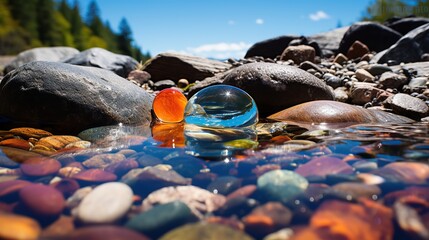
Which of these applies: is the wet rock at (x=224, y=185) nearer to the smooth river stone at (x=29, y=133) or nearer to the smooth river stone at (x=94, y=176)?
the smooth river stone at (x=94, y=176)

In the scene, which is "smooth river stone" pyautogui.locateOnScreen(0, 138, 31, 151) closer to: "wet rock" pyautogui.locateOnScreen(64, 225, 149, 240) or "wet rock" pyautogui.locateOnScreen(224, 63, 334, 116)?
"wet rock" pyautogui.locateOnScreen(64, 225, 149, 240)

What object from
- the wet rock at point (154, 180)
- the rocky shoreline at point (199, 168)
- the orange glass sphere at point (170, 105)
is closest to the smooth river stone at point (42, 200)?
the rocky shoreline at point (199, 168)

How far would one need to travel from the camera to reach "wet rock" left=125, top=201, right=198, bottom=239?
127 centimetres

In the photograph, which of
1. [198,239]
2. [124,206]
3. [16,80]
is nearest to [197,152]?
[124,206]

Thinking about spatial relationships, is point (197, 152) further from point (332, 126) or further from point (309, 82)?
point (309, 82)

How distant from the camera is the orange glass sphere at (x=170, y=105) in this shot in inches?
163

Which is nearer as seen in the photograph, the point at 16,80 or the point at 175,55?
the point at 16,80

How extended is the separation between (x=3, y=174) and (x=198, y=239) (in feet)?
5.16

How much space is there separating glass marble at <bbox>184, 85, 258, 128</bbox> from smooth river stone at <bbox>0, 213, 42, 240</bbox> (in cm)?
224

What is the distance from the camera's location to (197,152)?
2402 mm

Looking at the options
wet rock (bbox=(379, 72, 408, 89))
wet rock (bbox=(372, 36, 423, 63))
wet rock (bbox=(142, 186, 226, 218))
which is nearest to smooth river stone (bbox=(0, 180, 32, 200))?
wet rock (bbox=(142, 186, 226, 218))

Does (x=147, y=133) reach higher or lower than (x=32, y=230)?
lower

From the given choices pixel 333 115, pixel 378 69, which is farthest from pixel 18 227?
pixel 378 69

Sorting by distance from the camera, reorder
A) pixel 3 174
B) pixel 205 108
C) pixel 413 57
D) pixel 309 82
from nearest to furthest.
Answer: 1. pixel 3 174
2. pixel 205 108
3. pixel 309 82
4. pixel 413 57
